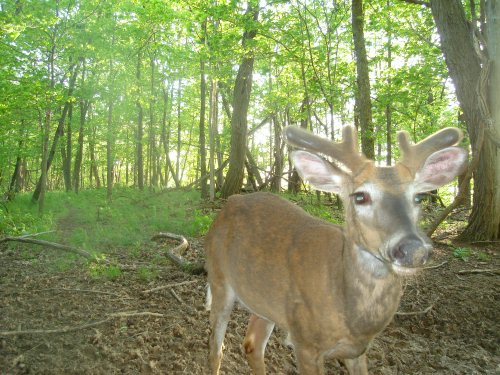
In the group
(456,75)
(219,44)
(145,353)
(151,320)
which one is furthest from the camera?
(219,44)

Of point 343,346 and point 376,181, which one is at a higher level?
point 376,181

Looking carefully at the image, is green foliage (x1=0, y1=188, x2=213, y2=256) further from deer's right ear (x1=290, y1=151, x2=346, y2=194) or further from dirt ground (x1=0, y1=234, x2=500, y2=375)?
deer's right ear (x1=290, y1=151, x2=346, y2=194)

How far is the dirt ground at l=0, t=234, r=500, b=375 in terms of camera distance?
391 centimetres

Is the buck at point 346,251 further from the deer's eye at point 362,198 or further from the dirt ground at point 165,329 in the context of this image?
the dirt ground at point 165,329

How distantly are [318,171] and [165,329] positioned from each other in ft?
8.83

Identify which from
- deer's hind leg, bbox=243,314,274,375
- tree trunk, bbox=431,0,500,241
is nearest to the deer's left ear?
deer's hind leg, bbox=243,314,274,375

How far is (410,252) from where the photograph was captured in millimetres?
2363

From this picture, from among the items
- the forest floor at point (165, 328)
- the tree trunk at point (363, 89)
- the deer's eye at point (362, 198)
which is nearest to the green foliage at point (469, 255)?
the forest floor at point (165, 328)

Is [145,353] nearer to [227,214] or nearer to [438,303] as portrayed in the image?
[227,214]

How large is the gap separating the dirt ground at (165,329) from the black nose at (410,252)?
2425mm

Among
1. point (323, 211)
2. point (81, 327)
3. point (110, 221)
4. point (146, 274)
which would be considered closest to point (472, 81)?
point (323, 211)

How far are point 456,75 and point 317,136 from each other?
6.63 m

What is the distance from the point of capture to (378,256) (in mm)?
2762

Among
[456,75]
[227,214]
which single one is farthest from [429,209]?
[227,214]
